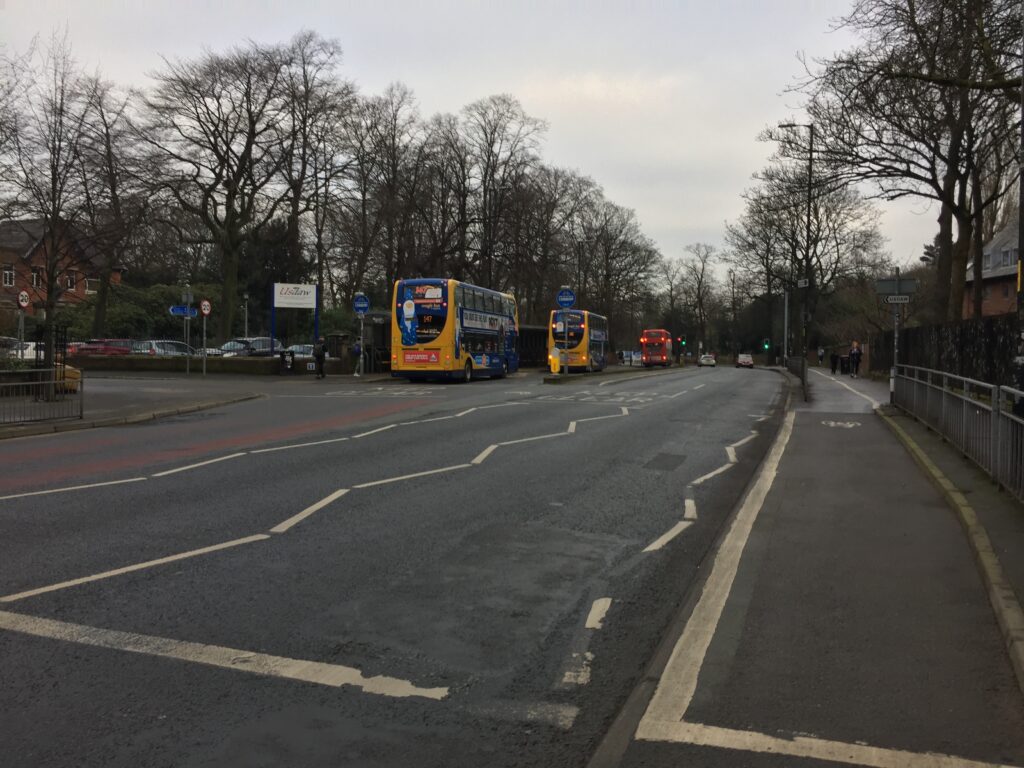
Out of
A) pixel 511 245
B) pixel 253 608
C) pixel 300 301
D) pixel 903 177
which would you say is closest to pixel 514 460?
pixel 253 608

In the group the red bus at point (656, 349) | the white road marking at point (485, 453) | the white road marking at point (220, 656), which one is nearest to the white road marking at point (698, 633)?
the white road marking at point (220, 656)

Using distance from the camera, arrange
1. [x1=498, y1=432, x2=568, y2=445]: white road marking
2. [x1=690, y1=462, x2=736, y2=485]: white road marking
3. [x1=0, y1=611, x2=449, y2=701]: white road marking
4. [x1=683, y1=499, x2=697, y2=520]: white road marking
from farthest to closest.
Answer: [x1=498, y1=432, x2=568, y2=445]: white road marking → [x1=690, y1=462, x2=736, y2=485]: white road marking → [x1=683, y1=499, x2=697, y2=520]: white road marking → [x1=0, y1=611, x2=449, y2=701]: white road marking

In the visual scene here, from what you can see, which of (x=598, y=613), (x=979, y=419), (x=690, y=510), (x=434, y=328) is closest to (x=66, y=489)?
(x=598, y=613)

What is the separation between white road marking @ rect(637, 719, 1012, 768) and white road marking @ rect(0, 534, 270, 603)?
3.91 metres

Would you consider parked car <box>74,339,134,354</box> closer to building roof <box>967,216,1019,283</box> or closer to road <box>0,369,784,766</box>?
road <box>0,369,784,766</box>

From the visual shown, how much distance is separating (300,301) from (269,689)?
33.5 metres

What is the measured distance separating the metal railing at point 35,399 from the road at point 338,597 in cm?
363

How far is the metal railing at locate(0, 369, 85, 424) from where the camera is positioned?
14898 mm

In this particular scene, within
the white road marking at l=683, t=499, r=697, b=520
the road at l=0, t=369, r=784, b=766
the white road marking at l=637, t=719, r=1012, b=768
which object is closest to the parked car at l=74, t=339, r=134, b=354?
the road at l=0, t=369, r=784, b=766

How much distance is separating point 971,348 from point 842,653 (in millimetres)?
15683

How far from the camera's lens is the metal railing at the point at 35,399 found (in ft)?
48.9

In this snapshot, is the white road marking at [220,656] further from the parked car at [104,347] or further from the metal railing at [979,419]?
the parked car at [104,347]

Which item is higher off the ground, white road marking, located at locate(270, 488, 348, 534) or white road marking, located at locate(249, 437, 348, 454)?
white road marking, located at locate(249, 437, 348, 454)

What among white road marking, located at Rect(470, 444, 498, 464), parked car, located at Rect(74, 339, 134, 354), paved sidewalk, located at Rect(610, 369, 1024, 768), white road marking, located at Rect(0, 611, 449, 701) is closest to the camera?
paved sidewalk, located at Rect(610, 369, 1024, 768)
